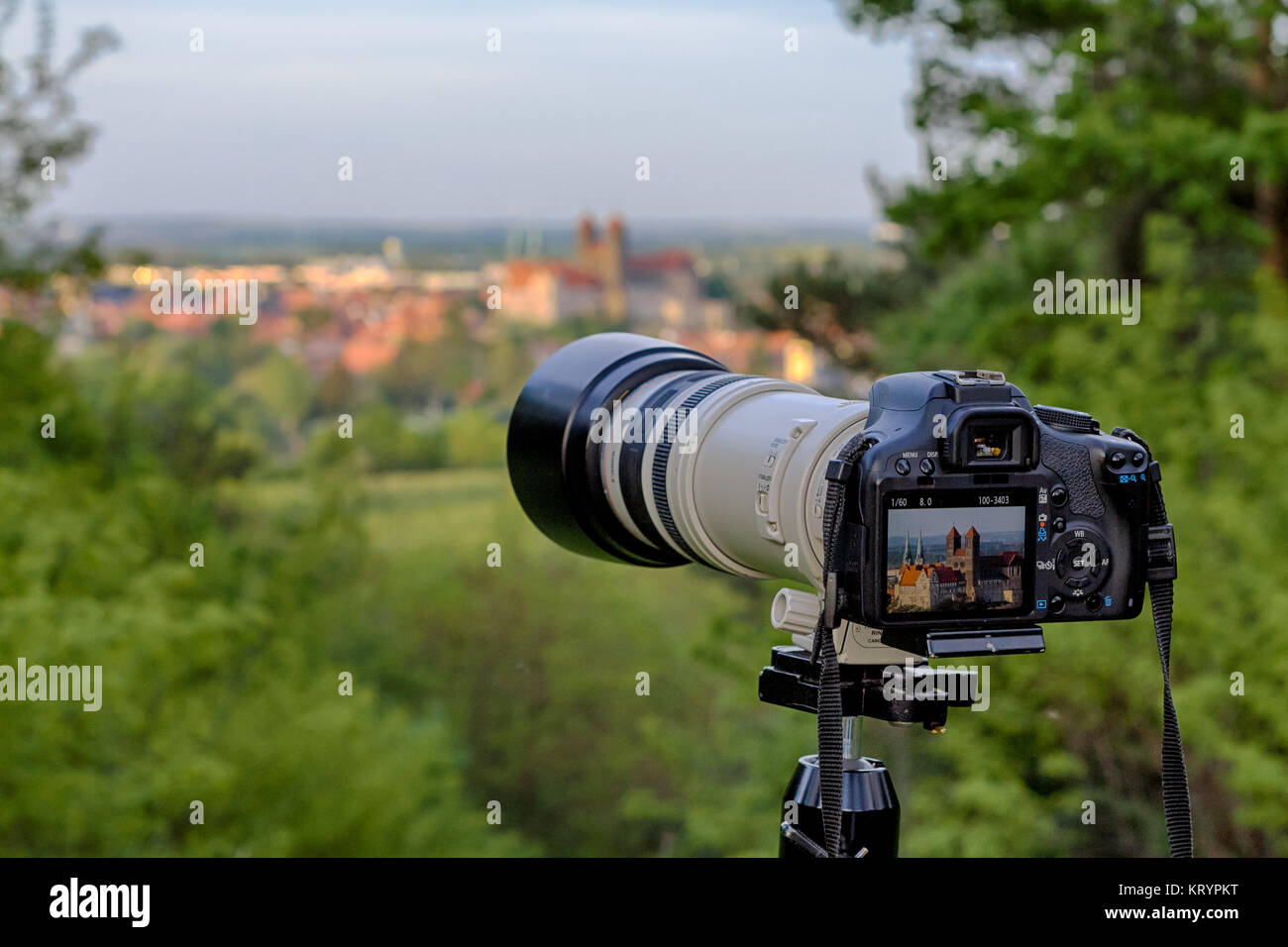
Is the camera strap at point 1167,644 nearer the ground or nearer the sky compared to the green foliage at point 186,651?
nearer the sky

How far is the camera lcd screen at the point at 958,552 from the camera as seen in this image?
1236 millimetres

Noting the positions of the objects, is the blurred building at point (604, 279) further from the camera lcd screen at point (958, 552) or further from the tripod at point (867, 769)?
the camera lcd screen at point (958, 552)

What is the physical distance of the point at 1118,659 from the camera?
19.1 ft

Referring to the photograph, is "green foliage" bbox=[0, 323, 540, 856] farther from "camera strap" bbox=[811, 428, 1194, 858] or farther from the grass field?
"camera strap" bbox=[811, 428, 1194, 858]

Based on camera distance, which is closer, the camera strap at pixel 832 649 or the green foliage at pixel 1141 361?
the camera strap at pixel 832 649

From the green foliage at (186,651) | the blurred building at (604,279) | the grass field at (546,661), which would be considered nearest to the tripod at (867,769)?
the green foliage at (186,651)

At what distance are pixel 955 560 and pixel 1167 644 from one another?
0.20m

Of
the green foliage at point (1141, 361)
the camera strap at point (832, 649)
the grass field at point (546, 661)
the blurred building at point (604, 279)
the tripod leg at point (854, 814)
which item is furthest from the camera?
the grass field at point (546, 661)

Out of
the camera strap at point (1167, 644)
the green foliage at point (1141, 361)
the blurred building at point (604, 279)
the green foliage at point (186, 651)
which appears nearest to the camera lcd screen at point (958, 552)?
the camera strap at point (1167, 644)

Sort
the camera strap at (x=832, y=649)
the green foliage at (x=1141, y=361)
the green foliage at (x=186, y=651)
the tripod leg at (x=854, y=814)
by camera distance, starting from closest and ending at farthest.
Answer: the camera strap at (x=832, y=649), the tripod leg at (x=854, y=814), the green foliage at (x=1141, y=361), the green foliage at (x=186, y=651)

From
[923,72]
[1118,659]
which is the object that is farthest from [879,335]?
[1118,659]

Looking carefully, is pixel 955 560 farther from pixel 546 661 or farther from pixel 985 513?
pixel 546 661

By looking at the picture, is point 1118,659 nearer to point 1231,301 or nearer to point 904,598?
point 1231,301

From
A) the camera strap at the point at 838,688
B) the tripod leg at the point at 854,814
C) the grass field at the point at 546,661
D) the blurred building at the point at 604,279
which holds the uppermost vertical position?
the blurred building at the point at 604,279
